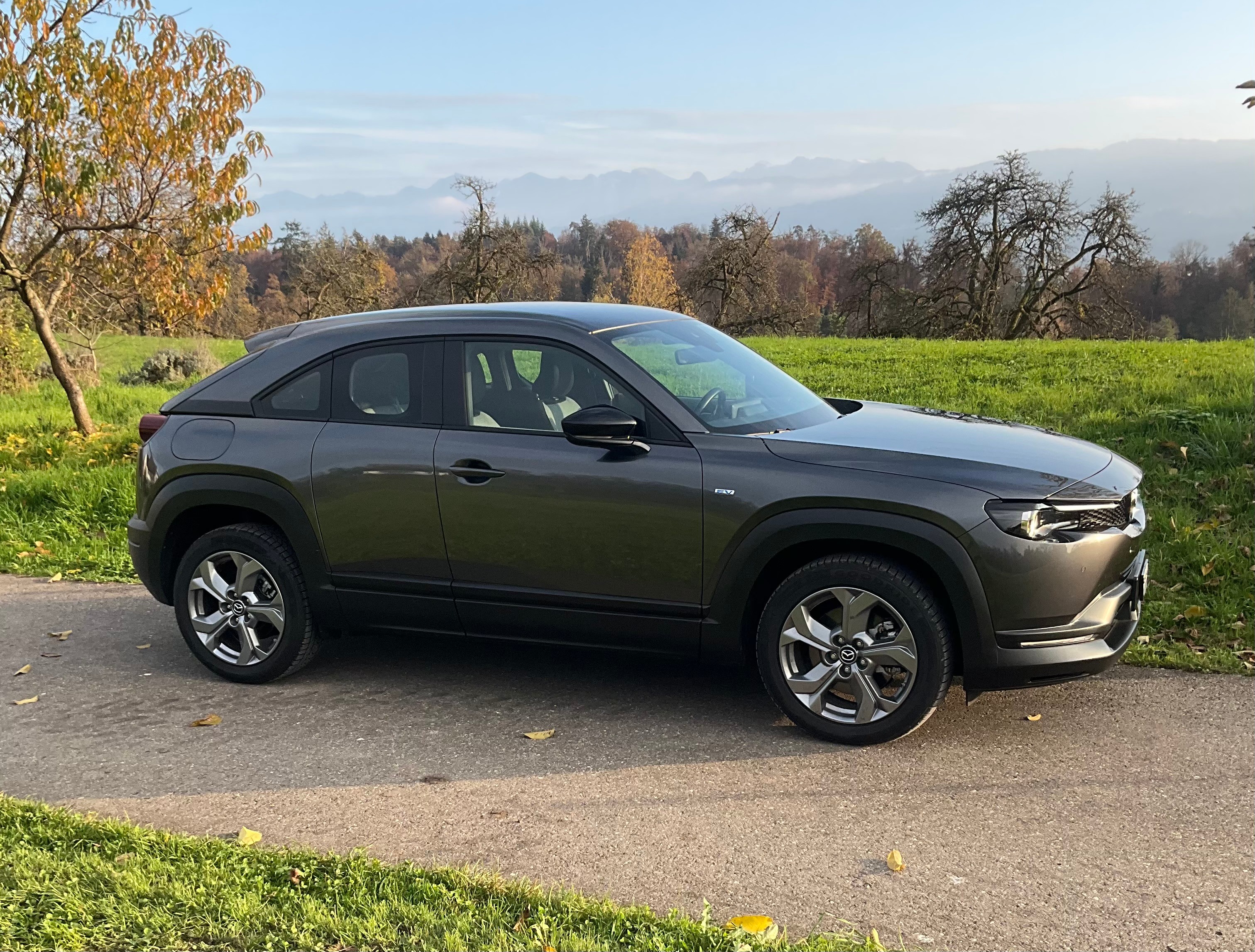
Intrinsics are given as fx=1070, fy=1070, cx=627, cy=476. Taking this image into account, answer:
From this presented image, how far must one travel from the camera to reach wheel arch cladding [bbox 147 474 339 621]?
16.9 feet

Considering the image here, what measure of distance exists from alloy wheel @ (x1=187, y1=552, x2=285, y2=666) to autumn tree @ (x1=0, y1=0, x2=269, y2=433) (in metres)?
7.90

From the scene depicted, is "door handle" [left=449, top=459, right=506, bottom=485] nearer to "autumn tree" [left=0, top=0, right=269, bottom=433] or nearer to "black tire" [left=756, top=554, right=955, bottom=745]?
"black tire" [left=756, top=554, right=955, bottom=745]

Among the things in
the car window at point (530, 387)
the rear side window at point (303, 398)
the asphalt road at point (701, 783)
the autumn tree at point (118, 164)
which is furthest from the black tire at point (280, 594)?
the autumn tree at point (118, 164)

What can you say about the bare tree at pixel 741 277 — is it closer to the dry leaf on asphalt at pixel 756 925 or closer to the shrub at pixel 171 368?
the shrub at pixel 171 368

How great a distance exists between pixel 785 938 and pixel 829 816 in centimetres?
84

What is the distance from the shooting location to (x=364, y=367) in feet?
17.0

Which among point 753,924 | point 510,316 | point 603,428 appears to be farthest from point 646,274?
point 753,924

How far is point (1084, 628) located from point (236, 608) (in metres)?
3.92

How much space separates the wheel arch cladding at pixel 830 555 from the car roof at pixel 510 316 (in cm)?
132

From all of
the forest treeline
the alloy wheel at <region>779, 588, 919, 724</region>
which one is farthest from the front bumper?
the forest treeline

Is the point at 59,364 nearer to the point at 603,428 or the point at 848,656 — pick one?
the point at 603,428

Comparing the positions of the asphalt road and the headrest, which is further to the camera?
the headrest

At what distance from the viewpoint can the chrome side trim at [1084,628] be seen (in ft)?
13.6

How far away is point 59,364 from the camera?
13148mm
